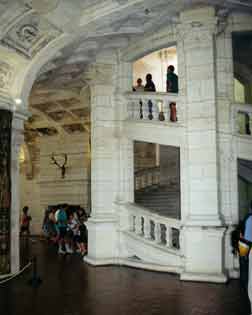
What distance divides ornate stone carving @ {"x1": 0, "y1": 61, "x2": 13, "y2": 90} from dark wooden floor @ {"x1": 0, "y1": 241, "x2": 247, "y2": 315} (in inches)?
154

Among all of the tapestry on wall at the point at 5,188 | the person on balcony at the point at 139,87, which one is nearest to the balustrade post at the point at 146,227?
the tapestry on wall at the point at 5,188

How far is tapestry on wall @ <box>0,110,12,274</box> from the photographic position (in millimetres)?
8141

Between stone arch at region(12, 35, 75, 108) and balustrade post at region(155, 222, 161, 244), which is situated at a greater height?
stone arch at region(12, 35, 75, 108)

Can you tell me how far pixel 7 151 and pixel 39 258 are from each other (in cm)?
384

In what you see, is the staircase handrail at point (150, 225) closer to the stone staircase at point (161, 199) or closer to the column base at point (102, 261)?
the column base at point (102, 261)

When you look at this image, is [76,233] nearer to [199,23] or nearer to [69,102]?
[69,102]

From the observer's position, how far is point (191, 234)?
812 centimetres

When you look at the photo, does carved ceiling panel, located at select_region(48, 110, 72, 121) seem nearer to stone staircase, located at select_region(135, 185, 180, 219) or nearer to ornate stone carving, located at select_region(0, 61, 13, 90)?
stone staircase, located at select_region(135, 185, 180, 219)

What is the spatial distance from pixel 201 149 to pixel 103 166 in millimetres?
2775

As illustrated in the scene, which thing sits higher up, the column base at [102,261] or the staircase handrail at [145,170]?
the staircase handrail at [145,170]

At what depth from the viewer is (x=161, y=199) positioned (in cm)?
1278

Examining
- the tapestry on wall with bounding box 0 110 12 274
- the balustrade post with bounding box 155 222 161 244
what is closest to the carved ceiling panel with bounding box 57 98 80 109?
the tapestry on wall with bounding box 0 110 12 274

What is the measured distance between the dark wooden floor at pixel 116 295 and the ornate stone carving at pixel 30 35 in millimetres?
4604

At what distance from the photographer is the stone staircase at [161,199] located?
12.3 m
